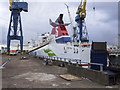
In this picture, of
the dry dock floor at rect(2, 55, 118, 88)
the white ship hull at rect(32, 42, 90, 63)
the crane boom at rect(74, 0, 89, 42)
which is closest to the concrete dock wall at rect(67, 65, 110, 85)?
the dry dock floor at rect(2, 55, 118, 88)

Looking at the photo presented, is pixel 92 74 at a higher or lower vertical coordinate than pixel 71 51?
lower

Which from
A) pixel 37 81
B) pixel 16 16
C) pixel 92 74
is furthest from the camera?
pixel 16 16

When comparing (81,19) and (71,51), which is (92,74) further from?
(81,19)

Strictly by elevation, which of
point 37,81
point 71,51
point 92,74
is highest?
point 71,51

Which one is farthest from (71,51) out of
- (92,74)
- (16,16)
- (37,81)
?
(16,16)

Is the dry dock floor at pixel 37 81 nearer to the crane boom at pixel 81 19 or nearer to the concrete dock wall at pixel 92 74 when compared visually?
the concrete dock wall at pixel 92 74

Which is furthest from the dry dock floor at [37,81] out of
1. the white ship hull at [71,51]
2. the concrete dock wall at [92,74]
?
the white ship hull at [71,51]

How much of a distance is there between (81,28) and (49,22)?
2106 centimetres

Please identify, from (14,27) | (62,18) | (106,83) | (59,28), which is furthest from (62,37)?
(14,27)

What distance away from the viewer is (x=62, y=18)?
103 feet

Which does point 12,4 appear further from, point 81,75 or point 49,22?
point 81,75

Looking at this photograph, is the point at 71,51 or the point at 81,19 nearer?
the point at 71,51

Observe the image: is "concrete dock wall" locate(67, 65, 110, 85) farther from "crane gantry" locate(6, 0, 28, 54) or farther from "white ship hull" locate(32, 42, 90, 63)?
"crane gantry" locate(6, 0, 28, 54)

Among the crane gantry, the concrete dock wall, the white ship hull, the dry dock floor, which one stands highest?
the crane gantry
